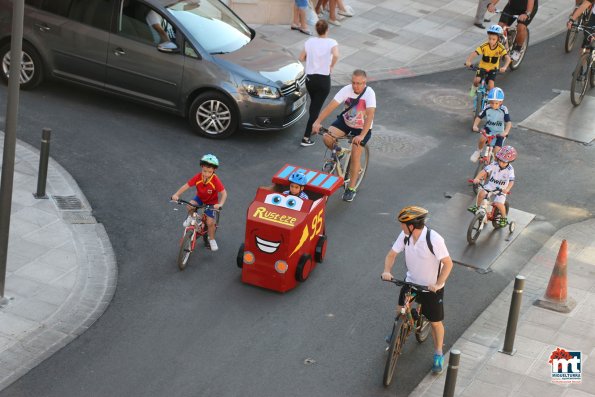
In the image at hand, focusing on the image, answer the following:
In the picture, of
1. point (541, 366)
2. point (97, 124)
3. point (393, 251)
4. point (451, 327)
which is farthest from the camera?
point (97, 124)

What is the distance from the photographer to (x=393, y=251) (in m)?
9.74

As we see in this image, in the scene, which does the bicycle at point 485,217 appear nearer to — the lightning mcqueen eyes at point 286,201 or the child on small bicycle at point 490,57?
the lightning mcqueen eyes at point 286,201

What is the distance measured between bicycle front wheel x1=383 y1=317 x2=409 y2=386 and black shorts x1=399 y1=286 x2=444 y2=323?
225 millimetres

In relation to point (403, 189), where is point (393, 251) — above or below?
above

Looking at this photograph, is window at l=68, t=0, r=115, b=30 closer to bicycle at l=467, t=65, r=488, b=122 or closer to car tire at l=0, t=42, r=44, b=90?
car tire at l=0, t=42, r=44, b=90

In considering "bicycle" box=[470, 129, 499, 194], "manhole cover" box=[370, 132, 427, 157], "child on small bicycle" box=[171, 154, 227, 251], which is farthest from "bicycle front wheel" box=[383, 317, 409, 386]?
"manhole cover" box=[370, 132, 427, 157]

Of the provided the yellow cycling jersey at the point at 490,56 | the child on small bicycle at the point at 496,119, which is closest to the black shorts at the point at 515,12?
the yellow cycling jersey at the point at 490,56

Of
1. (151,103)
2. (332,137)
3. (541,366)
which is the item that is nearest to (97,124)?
(151,103)

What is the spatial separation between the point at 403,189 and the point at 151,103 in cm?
414

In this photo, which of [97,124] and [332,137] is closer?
[332,137]

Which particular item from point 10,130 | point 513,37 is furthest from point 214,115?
point 513,37

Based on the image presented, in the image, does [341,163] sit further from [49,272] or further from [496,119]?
[49,272]

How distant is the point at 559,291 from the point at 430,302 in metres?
2.33

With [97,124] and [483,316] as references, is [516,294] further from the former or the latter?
[97,124]
